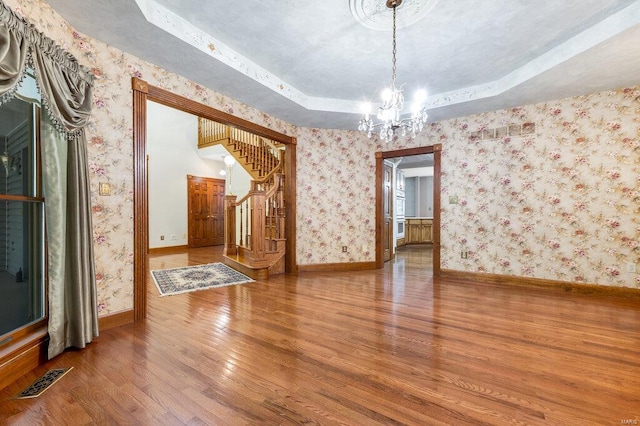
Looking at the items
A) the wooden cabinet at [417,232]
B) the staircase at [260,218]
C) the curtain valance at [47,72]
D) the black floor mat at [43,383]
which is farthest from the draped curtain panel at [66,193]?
the wooden cabinet at [417,232]

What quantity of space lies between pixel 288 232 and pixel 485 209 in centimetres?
332

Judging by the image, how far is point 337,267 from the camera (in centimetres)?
509

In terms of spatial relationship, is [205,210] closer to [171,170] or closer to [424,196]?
[171,170]

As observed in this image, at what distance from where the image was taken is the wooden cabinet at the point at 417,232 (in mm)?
9234

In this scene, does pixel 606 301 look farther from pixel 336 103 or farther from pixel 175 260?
pixel 175 260

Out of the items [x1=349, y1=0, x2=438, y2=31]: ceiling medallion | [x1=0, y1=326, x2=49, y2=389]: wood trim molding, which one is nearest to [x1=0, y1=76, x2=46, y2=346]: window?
[x1=0, y1=326, x2=49, y2=389]: wood trim molding

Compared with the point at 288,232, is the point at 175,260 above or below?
below

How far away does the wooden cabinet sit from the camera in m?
9.23

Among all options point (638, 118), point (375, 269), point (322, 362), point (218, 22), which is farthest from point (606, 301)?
point (218, 22)

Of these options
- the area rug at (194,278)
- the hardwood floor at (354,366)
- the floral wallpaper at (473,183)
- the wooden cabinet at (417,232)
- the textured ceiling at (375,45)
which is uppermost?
the textured ceiling at (375,45)

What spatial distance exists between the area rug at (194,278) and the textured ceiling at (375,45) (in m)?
2.76

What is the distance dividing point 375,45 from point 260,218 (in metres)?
2.98

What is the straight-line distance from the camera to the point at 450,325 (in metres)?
2.55

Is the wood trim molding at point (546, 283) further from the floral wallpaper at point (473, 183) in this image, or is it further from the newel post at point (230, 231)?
the newel post at point (230, 231)
